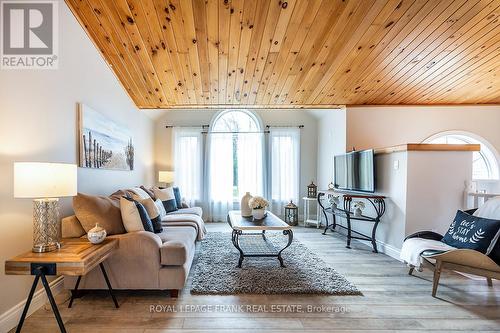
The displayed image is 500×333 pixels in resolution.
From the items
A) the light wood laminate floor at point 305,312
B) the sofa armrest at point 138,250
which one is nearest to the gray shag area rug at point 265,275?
the light wood laminate floor at point 305,312

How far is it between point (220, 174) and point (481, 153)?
5.19 metres

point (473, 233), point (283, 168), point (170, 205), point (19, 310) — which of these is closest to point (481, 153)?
point (473, 233)

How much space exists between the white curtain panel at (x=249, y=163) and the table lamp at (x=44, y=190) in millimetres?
4230

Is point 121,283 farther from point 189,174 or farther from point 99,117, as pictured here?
point 189,174

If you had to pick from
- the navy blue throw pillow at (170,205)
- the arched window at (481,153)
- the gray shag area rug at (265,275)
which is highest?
the arched window at (481,153)

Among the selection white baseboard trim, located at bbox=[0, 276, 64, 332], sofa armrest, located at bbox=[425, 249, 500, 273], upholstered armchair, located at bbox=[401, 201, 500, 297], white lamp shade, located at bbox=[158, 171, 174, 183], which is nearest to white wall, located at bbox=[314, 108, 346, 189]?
upholstered armchair, located at bbox=[401, 201, 500, 297]

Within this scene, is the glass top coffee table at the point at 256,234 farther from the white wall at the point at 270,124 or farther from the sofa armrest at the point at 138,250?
the white wall at the point at 270,124

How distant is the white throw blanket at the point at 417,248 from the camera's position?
255cm

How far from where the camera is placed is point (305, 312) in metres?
2.15

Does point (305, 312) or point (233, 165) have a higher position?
point (233, 165)

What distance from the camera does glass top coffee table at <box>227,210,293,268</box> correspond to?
10.0 feet

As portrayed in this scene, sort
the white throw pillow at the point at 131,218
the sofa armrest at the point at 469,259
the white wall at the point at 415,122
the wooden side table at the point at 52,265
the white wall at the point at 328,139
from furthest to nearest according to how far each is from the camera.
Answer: the white wall at the point at 328,139, the white wall at the point at 415,122, the white throw pillow at the point at 131,218, the sofa armrest at the point at 469,259, the wooden side table at the point at 52,265

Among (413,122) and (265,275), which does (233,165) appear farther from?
(413,122)

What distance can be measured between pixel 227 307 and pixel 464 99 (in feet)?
17.0
